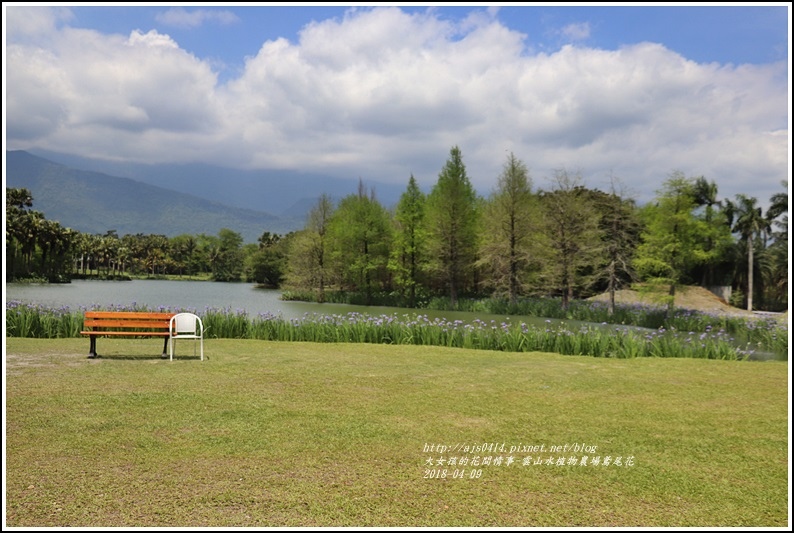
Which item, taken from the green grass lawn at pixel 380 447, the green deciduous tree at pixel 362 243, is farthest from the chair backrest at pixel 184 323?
the green deciduous tree at pixel 362 243

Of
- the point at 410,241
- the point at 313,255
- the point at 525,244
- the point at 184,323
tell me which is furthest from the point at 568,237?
the point at 184,323

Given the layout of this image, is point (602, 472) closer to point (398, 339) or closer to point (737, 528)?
point (737, 528)

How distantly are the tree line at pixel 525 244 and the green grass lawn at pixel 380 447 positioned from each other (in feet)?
66.2

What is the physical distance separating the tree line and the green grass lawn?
20.2 m

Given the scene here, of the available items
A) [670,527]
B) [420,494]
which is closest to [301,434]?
[420,494]

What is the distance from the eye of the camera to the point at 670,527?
12.1 ft

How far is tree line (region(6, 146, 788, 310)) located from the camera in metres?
27.8

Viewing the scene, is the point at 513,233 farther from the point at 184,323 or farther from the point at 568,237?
the point at 184,323

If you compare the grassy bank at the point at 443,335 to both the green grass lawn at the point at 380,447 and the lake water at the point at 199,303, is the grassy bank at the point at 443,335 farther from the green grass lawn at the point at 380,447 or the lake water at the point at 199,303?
the lake water at the point at 199,303

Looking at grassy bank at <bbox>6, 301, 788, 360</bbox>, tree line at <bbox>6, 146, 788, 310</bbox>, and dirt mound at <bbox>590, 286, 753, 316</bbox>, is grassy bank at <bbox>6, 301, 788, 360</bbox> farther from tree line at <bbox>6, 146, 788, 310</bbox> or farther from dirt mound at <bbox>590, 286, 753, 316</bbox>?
dirt mound at <bbox>590, 286, 753, 316</bbox>

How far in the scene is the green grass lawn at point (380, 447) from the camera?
3.82m

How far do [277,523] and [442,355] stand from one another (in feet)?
27.9

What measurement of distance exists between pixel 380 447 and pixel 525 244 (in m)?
30.1

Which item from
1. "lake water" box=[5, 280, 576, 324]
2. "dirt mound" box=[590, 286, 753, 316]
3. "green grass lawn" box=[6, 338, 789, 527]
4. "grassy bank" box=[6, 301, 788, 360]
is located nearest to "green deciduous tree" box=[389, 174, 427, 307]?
"lake water" box=[5, 280, 576, 324]
